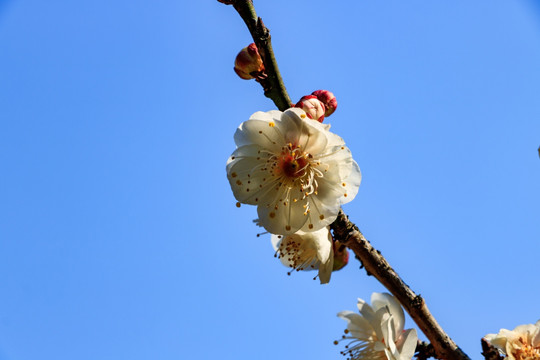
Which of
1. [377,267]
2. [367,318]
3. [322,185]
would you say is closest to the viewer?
[377,267]

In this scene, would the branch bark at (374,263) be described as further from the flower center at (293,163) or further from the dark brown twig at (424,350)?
the flower center at (293,163)

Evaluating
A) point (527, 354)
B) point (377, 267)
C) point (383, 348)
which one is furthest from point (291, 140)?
point (527, 354)

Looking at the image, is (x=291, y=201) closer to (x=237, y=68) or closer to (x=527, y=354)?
(x=237, y=68)

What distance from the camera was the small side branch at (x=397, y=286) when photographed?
80.3 inches

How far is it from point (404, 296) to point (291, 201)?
2.12 ft

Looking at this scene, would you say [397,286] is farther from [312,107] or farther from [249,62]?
[249,62]

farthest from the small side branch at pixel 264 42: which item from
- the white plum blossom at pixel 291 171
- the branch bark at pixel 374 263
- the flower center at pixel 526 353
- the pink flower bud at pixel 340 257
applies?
the flower center at pixel 526 353

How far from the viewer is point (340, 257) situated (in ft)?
8.13

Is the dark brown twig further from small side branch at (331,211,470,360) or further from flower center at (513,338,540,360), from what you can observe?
flower center at (513,338,540,360)

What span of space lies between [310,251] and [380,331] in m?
0.51

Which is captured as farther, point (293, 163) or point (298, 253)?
point (298, 253)

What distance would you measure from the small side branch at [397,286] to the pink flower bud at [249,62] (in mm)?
853

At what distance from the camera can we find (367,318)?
240cm

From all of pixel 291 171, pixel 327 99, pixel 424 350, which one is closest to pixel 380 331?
pixel 424 350
